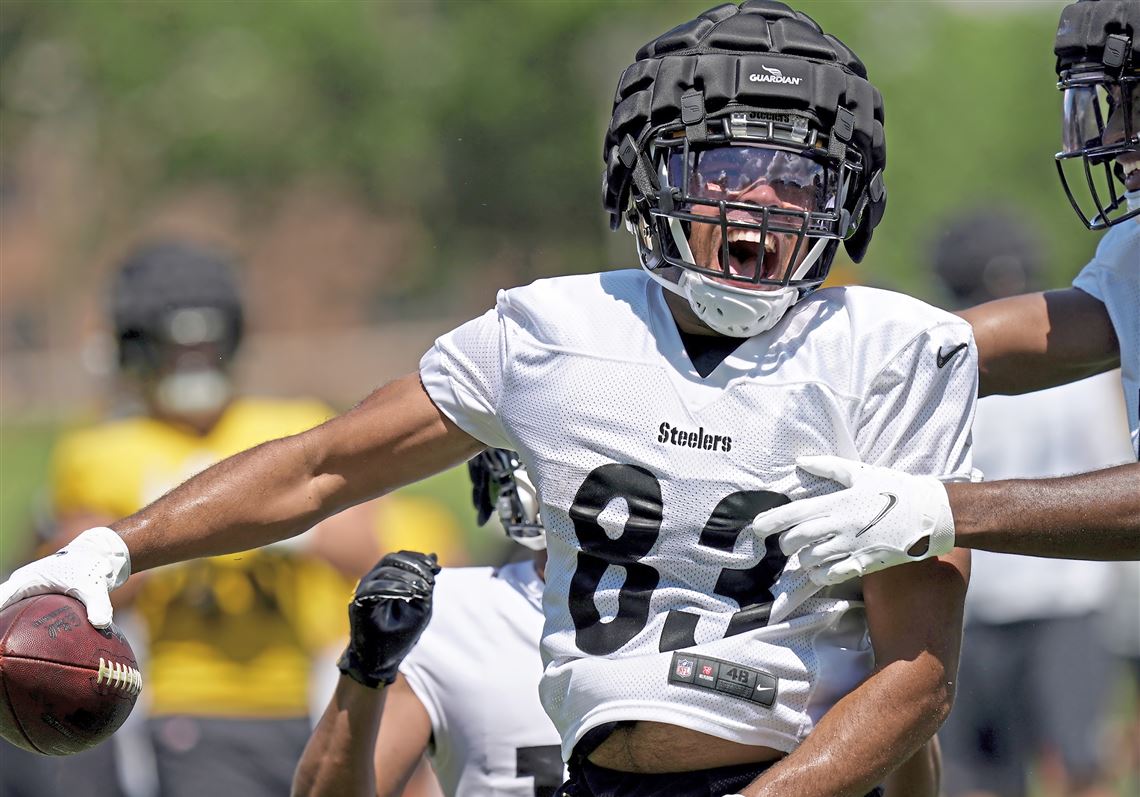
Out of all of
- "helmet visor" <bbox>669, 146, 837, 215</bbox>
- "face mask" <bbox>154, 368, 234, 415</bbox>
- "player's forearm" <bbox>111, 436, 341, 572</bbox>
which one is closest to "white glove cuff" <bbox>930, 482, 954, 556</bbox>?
"helmet visor" <bbox>669, 146, 837, 215</bbox>

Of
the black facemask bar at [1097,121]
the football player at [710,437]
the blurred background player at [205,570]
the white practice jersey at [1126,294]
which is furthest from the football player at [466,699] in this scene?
the blurred background player at [205,570]

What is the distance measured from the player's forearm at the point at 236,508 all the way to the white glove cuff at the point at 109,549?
27mm

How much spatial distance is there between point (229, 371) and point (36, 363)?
90.6 ft

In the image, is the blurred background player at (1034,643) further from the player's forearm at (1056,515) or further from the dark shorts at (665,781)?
the dark shorts at (665,781)

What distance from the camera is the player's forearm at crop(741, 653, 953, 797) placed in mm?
2541

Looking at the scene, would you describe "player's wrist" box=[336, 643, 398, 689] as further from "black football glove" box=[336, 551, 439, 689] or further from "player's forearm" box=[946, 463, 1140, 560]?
"player's forearm" box=[946, 463, 1140, 560]

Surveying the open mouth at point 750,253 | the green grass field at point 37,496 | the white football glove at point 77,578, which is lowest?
the green grass field at point 37,496

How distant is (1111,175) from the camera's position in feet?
11.4

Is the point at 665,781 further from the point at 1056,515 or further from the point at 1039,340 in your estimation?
the point at 1039,340

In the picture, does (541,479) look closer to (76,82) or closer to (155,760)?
(155,760)

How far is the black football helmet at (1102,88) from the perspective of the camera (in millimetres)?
3270

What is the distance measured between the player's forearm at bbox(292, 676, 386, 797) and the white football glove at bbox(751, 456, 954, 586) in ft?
3.53

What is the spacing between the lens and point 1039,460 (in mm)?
5914

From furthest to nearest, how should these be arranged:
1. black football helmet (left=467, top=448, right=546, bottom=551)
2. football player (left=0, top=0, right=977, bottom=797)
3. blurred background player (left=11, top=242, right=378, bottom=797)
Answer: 1. blurred background player (left=11, top=242, right=378, bottom=797)
2. black football helmet (left=467, top=448, right=546, bottom=551)
3. football player (left=0, top=0, right=977, bottom=797)
